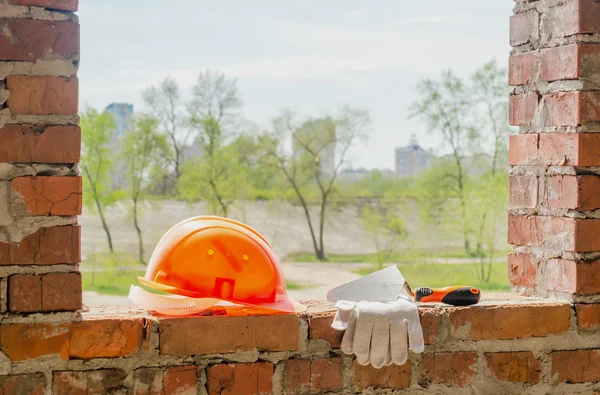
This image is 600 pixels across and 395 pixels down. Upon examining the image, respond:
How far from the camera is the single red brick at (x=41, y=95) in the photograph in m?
1.38

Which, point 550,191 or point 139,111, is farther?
point 139,111

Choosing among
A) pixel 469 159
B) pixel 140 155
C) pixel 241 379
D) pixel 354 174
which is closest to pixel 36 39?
pixel 241 379

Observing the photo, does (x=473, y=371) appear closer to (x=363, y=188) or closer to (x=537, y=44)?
(x=537, y=44)

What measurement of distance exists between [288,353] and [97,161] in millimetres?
1456

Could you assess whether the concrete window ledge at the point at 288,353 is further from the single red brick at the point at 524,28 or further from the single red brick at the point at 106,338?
the single red brick at the point at 524,28

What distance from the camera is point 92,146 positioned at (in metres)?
2.68

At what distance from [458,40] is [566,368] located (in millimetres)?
1907

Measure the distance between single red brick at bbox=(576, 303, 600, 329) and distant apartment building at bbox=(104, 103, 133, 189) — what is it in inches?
67.7

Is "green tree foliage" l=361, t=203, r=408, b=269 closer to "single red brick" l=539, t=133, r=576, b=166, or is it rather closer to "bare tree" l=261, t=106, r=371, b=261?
"bare tree" l=261, t=106, r=371, b=261

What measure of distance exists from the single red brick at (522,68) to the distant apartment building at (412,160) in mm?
1334

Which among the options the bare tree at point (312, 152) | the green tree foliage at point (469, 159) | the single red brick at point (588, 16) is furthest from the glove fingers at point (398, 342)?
the green tree foliage at point (469, 159)

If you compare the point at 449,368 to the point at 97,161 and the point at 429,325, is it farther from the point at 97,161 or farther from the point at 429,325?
the point at 97,161

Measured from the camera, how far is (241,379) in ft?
5.01

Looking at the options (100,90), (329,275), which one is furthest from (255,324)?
(100,90)
